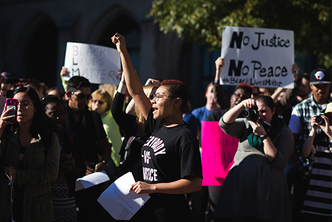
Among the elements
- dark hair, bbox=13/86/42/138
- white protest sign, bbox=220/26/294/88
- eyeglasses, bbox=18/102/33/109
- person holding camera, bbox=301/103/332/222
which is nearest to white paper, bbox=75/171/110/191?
dark hair, bbox=13/86/42/138

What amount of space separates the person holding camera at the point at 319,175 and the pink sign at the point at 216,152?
0.84 metres

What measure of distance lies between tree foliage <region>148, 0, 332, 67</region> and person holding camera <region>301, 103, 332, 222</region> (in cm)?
428

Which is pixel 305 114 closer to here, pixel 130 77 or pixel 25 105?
pixel 130 77

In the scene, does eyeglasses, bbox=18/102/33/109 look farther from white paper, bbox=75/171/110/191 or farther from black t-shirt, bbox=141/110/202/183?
black t-shirt, bbox=141/110/202/183

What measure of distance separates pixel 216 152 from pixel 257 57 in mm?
1523

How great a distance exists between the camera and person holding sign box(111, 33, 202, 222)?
242 cm

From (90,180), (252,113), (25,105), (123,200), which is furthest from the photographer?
(90,180)

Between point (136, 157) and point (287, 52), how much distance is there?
9.18ft

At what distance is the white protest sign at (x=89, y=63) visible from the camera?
17.5ft

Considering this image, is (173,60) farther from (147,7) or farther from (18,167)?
(18,167)

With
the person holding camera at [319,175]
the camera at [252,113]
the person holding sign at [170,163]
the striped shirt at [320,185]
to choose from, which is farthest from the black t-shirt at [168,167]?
the striped shirt at [320,185]

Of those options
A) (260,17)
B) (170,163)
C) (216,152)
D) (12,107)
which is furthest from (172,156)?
(260,17)

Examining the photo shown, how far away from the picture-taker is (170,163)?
254cm

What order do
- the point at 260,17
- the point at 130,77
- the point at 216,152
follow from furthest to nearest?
the point at 260,17 → the point at 216,152 → the point at 130,77
